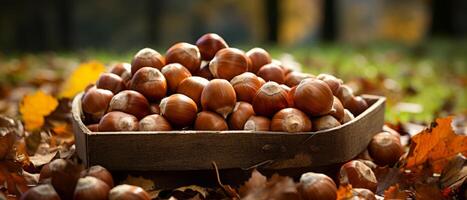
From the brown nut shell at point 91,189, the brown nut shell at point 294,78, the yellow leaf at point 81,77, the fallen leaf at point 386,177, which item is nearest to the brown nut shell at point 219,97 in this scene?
the brown nut shell at point 294,78

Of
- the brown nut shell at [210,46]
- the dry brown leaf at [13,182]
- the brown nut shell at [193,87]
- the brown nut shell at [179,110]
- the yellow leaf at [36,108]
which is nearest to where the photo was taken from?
the dry brown leaf at [13,182]

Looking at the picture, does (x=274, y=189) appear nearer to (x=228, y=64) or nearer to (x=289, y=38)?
(x=228, y=64)

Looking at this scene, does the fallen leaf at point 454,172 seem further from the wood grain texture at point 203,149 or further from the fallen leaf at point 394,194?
the wood grain texture at point 203,149

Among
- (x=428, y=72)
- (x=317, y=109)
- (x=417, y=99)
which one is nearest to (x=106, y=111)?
(x=317, y=109)

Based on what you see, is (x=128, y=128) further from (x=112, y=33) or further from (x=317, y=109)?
(x=112, y=33)

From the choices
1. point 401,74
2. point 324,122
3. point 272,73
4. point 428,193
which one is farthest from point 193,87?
point 401,74

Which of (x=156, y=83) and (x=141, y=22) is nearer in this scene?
(x=156, y=83)
